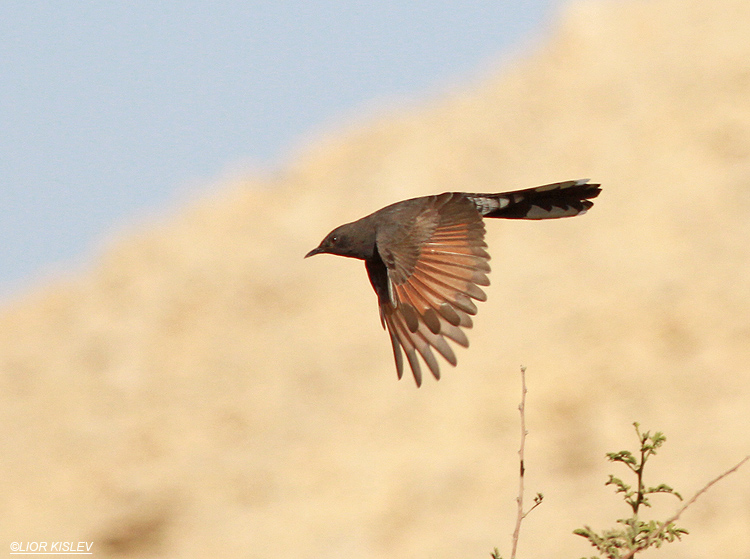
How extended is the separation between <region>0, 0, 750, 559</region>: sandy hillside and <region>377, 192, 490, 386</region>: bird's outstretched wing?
8.52m

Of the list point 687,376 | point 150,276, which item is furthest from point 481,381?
point 150,276

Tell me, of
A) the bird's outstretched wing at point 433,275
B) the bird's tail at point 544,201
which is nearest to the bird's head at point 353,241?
the bird's outstretched wing at point 433,275

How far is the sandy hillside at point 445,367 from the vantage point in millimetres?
15078

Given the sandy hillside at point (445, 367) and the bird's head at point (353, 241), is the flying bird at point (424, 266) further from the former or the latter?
the sandy hillside at point (445, 367)

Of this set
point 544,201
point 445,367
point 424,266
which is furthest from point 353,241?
point 445,367

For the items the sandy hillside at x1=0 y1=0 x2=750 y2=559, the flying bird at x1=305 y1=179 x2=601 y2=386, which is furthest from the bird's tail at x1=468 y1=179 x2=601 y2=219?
the sandy hillside at x1=0 y1=0 x2=750 y2=559

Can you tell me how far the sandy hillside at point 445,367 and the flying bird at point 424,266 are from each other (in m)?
8.31

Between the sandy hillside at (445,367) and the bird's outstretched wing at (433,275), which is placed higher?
the sandy hillside at (445,367)

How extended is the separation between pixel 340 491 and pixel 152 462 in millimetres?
3962

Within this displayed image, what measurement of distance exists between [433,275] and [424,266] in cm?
9

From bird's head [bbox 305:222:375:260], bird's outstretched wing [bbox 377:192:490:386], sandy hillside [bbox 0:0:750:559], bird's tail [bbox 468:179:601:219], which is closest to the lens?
bird's outstretched wing [bbox 377:192:490:386]

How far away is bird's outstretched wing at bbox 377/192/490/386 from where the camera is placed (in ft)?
16.3

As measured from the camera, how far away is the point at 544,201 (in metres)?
6.32

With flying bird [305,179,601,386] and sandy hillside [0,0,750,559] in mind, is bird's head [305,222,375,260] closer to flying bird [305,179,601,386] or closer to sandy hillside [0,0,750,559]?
flying bird [305,179,601,386]
